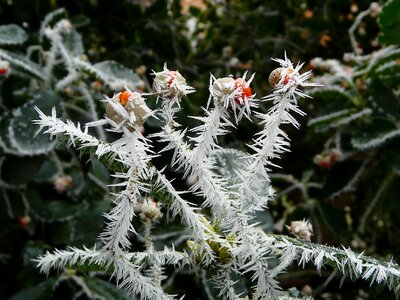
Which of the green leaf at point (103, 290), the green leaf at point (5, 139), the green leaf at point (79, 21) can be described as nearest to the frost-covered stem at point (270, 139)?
the green leaf at point (103, 290)

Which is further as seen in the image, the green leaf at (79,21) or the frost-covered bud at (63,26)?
the green leaf at (79,21)

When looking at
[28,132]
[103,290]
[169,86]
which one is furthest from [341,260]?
[28,132]

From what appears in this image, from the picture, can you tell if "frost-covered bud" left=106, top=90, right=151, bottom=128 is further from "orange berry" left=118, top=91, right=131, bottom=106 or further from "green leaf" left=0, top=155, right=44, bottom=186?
"green leaf" left=0, top=155, right=44, bottom=186

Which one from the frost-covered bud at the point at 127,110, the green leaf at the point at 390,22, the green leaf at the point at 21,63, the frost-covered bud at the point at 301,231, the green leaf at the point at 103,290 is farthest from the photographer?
the green leaf at the point at 21,63

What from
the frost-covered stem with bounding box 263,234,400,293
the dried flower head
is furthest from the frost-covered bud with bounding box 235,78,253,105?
the frost-covered stem with bounding box 263,234,400,293

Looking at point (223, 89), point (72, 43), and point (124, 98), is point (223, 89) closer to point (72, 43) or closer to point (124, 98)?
point (124, 98)

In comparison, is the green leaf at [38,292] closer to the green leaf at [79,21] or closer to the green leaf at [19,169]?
the green leaf at [19,169]

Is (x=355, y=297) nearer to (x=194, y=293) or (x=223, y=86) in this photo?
(x=194, y=293)
